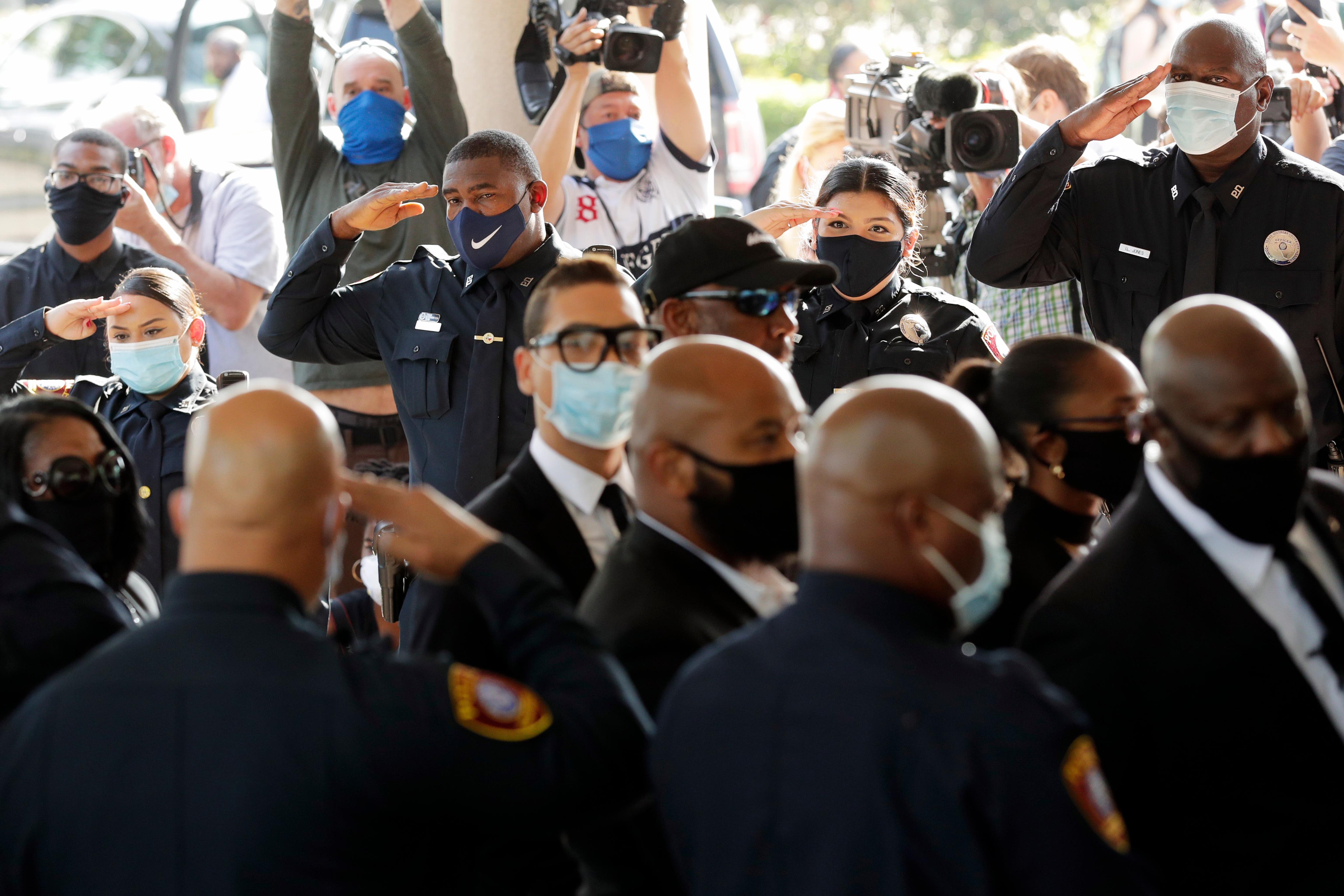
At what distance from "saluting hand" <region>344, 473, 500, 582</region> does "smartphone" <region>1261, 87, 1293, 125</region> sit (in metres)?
4.51

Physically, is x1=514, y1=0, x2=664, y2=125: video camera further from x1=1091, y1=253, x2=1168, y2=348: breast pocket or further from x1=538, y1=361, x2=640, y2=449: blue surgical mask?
x1=538, y1=361, x2=640, y2=449: blue surgical mask

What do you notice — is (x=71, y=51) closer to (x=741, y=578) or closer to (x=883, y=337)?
(x=883, y=337)

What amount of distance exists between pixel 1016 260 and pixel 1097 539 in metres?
1.74

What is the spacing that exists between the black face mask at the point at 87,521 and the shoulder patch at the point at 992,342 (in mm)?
2387

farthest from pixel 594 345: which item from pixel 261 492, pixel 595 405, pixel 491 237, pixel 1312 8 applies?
pixel 1312 8

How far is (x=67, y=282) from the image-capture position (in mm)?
5223

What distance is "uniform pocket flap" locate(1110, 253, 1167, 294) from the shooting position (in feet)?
14.2

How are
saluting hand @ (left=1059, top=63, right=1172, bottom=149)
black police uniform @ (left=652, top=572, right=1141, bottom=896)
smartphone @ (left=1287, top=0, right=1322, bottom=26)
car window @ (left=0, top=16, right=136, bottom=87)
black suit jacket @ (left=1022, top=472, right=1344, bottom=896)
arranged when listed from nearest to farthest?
black police uniform @ (left=652, top=572, right=1141, bottom=896)
black suit jacket @ (left=1022, top=472, right=1344, bottom=896)
saluting hand @ (left=1059, top=63, right=1172, bottom=149)
smartphone @ (left=1287, top=0, right=1322, bottom=26)
car window @ (left=0, top=16, right=136, bottom=87)

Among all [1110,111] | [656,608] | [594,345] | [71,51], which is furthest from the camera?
[71,51]

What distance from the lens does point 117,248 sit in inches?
207

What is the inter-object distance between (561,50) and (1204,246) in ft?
7.65

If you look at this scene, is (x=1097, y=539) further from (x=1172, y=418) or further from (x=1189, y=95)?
(x=1189, y=95)

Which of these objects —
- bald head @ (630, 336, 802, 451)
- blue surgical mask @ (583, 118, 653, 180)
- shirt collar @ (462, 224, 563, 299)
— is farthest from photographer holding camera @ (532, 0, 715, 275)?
bald head @ (630, 336, 802, 451)

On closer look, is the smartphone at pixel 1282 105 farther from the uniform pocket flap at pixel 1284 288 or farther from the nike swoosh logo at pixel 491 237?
the nike swoosh logo at pixel 491 237
